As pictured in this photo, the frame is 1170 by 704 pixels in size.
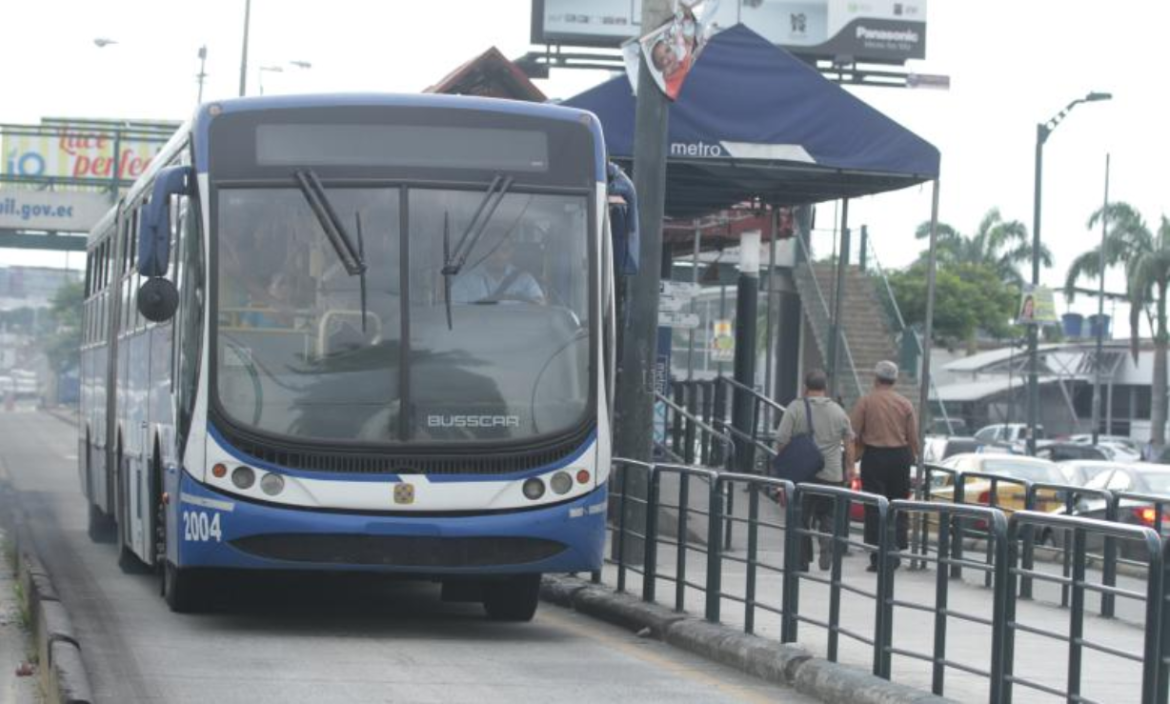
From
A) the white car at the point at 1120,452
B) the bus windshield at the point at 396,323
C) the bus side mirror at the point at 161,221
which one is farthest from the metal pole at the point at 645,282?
the white car at the point at 1120,452

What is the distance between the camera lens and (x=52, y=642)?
10289 millimetres

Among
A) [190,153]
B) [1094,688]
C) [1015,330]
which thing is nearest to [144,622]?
[190,153]

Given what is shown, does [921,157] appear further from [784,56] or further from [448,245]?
[448,245]

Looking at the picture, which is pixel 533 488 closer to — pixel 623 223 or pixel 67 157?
pixel 623 223

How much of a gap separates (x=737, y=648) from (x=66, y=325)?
13066 centimetres

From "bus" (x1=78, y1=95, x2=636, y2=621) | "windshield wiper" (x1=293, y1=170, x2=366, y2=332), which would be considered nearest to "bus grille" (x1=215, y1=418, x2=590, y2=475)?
"bus" (x1=78, y1=95, x2=636, y2=621)

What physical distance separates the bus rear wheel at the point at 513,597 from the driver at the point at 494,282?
82.0 inches

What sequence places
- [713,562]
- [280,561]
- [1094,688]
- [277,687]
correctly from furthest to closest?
[713,562]
[280,561]
[277,687]
[1094,688]

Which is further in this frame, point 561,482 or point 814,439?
point 814,439

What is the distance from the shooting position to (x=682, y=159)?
19.0 m

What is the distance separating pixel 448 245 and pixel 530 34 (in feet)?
160

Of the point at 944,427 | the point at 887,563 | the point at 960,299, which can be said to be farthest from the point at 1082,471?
the point at 960,299

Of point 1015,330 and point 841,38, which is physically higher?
point 841,38

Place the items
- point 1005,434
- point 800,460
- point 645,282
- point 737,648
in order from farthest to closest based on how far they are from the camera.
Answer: point 1005,434 → point 800,460 → point 645,282 → point 737,648
